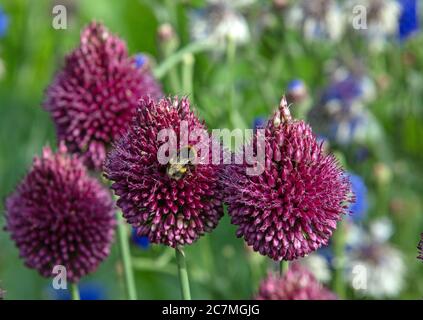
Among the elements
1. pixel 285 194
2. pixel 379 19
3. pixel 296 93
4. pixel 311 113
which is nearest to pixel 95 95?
pixel 285 194

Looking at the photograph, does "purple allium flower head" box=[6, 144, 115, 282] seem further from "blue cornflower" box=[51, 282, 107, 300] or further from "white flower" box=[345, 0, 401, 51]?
"white flower" box=[345, 0, 401, 51]

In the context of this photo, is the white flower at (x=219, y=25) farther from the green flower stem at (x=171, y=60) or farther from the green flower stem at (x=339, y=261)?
the green flower stem at (x=339, y=261)

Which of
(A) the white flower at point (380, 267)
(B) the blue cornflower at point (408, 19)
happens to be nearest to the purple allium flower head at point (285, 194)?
(A) the white flower at point (380, 267)

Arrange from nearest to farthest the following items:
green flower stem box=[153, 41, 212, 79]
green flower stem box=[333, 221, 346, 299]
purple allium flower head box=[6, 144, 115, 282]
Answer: purple allium flower head box=[6, 144, 115, 282], green flower stem box=[153, 41, 212, 79], green flower stem box=[333, 221, 346, 299]

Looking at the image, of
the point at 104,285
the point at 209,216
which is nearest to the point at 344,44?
the point at 104,285

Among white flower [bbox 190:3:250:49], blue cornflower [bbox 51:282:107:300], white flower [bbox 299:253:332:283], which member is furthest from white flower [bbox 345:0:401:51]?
blue cornflower [bbox 51:282:107:300]

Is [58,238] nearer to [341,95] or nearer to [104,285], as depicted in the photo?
[104,285]
